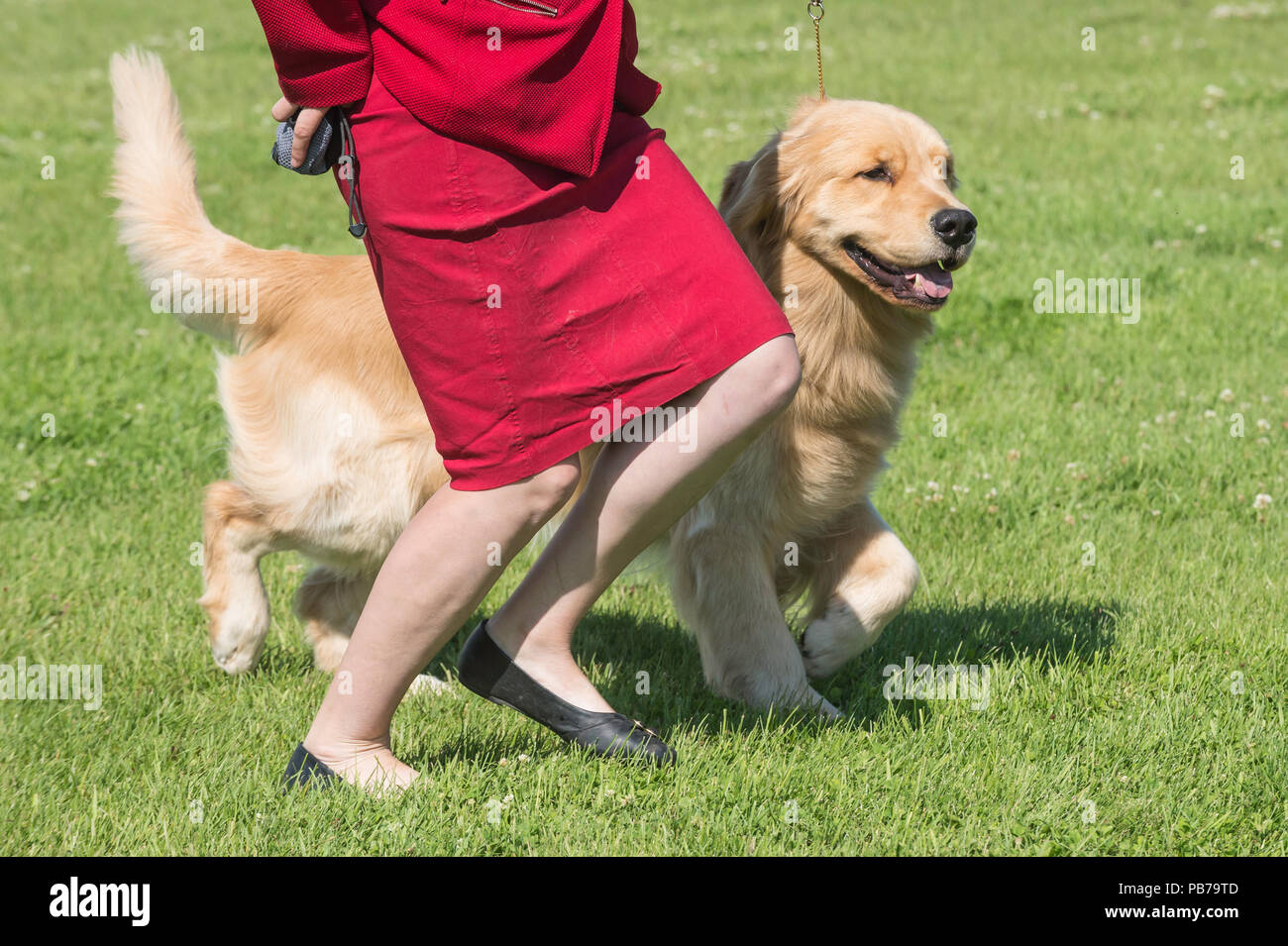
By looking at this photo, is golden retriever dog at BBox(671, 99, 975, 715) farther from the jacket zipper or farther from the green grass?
the jacket zipper

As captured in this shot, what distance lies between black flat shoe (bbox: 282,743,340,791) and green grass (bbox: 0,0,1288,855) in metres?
0.05

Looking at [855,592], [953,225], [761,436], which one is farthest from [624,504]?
[953,225]

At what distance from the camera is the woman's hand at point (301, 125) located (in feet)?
8.66

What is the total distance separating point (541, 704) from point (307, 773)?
55cm

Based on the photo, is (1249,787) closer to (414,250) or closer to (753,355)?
(753,355)

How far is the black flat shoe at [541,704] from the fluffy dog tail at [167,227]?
1.45 m

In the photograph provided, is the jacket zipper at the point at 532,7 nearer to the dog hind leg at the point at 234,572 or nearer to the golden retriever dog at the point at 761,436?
the golden retriever dog at the point at 761,436

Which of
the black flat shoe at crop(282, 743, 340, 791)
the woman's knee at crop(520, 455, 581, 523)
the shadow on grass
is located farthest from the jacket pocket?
the shadow on grass

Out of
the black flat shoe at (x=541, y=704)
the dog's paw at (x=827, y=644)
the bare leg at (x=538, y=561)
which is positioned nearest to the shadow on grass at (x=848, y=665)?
the dog's paw at (x=827, y=644)

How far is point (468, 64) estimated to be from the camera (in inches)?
98.7

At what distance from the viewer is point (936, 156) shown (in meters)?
3.62

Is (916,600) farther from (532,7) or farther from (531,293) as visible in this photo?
(532,7)

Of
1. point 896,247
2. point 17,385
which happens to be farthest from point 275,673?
point 17,385

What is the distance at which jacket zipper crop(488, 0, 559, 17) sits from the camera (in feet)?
8.22
